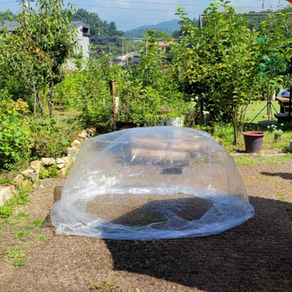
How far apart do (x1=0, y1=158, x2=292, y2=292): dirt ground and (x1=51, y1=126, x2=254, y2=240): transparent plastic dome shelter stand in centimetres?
31

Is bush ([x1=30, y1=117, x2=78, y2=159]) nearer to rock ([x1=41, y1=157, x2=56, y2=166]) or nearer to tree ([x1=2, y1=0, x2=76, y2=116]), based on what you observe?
rock ([x1=41, y1=157, x2=56, y2=166])

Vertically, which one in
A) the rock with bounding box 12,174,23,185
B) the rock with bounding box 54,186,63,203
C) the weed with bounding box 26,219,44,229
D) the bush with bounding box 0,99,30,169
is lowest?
the weed with bounding box 26,219,44,229

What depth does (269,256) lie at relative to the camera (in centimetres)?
412

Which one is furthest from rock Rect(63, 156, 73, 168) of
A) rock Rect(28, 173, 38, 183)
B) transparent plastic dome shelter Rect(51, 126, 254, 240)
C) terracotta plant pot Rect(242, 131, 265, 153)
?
terracotta plant pot Rect(242, 131, 265, 153)

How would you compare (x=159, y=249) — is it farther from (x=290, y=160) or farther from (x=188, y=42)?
(x=188, y=42)

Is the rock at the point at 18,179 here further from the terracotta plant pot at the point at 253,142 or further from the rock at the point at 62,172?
the terracotta plant pot at the point at 253,142

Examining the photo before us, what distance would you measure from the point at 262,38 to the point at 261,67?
70 cm

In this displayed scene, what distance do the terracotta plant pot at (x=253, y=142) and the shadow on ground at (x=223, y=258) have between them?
13.0 feet

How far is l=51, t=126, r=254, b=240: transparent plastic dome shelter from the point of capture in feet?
16.4

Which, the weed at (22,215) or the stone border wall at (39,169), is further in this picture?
the stone border wall at (39,169)

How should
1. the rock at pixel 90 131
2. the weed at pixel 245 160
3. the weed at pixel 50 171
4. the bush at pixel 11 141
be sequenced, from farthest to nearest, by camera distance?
1. the rock at pixel 90 131
2. the weed at pixel 245 160
3. the weed at pixel 50 171
4. the bush at pixel 11 141

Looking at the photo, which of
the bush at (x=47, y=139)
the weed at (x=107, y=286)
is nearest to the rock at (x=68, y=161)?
the bush at (x=47, y=139)

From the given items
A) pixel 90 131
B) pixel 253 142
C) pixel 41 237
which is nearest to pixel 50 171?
pixel 41 237

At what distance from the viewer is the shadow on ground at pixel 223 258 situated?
363cm
